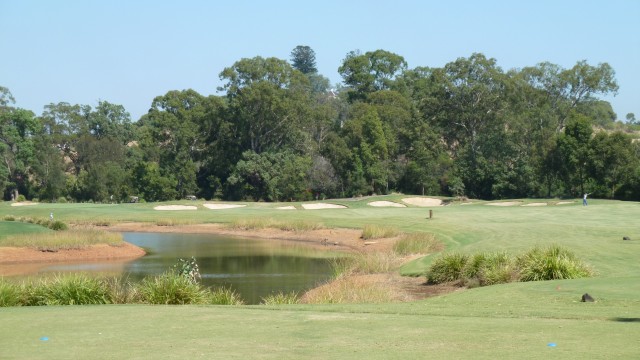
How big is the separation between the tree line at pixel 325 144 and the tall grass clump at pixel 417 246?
3623 centimetres

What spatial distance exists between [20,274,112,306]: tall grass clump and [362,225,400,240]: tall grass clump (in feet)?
86.1

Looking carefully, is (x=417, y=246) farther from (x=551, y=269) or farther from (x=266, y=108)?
(x=266, y=108)

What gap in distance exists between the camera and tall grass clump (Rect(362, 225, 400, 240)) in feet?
142

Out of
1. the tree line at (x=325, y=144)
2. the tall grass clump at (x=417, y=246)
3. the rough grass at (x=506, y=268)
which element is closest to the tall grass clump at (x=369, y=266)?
the tall grass clump at (x=417, y=246)

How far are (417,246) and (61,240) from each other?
56.6ft

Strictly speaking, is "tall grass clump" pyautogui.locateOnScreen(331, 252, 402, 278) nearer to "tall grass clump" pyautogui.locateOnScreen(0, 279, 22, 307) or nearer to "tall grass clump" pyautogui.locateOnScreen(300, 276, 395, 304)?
"tall grass clump" pyautogui.locateOnScreen(300, 276, 395, 304)

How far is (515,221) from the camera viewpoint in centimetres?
4466

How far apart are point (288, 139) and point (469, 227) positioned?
165 feet

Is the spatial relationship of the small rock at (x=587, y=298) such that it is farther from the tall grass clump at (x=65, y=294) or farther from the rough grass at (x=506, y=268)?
the tall grass clump at (x=65, y=294)

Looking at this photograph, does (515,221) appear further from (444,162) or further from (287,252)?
(444,162)

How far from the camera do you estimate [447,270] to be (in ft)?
80.1

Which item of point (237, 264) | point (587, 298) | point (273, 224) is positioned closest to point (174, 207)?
point (273, 224)

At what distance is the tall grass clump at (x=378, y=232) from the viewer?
4339 centimetres

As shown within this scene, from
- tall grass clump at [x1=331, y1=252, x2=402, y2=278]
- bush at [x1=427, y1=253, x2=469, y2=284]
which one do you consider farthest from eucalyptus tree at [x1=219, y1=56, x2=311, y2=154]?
bush at [x1=427, y1=253, x2=469, y2=284]
